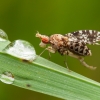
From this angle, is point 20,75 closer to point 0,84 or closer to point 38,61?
point 38,61

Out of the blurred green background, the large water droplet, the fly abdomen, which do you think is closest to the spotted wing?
the fly abdomen

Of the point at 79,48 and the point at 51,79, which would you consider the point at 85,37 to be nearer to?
the point at 79,48

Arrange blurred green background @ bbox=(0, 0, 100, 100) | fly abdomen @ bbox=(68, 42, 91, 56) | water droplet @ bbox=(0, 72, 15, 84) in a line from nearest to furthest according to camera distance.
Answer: water droplet @ bbox=(0, 72, 15, 84) → fly abdomen @ bbox=(68, 42, 91, 56) → blurred green background @ bbox=(0, 0, 100, 100)

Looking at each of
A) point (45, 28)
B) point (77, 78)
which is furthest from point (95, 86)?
point (45, 28)

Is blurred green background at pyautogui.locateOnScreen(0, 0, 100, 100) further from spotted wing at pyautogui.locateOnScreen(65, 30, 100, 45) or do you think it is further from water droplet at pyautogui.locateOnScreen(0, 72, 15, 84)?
water droplet at pyautogui.locateOnScreen(0, 72, 15, 84)

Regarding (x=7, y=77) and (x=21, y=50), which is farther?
(x=21, y=50)

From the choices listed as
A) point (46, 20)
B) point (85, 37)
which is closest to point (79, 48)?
point (85, 37)
